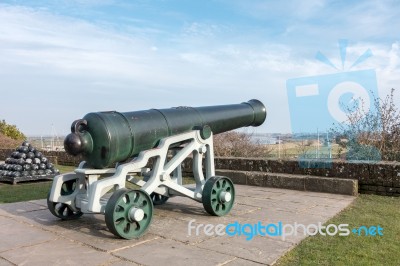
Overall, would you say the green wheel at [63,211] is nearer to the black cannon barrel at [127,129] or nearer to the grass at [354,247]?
the black cannon barrel at [127,129]

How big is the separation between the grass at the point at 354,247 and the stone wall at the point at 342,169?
1657 mm

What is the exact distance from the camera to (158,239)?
4316 mm

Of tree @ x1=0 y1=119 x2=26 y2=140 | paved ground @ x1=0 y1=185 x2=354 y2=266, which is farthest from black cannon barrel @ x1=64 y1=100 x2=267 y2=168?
tree @ x1=0 y1=119 x2=26 y2=140

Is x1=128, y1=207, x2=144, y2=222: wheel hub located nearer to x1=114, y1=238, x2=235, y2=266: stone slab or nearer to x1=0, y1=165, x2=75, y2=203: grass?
x1=114, y1=238, x2=235, y2=266: stone slab

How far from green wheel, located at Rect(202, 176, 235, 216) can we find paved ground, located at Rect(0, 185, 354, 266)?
0.14m

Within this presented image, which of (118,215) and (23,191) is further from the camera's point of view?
(23,191)

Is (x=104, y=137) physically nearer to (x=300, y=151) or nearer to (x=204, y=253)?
(x=204, y=253)

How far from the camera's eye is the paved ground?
12.0 ft

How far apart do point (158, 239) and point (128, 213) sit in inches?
17.2

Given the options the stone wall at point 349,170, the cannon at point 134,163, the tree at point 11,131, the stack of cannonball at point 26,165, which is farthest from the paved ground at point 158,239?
the tree at point 11,131

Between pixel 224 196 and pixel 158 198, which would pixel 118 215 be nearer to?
pixel 224 196

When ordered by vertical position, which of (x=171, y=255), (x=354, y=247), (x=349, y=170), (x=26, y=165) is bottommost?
(x=354, y=247)

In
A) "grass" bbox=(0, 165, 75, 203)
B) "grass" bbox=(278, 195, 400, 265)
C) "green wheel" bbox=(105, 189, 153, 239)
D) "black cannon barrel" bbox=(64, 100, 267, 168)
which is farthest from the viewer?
"grass" bbox=(0, 165, 75, 203)

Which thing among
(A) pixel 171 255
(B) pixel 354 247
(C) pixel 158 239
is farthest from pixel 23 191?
(B) pixel 354 247
